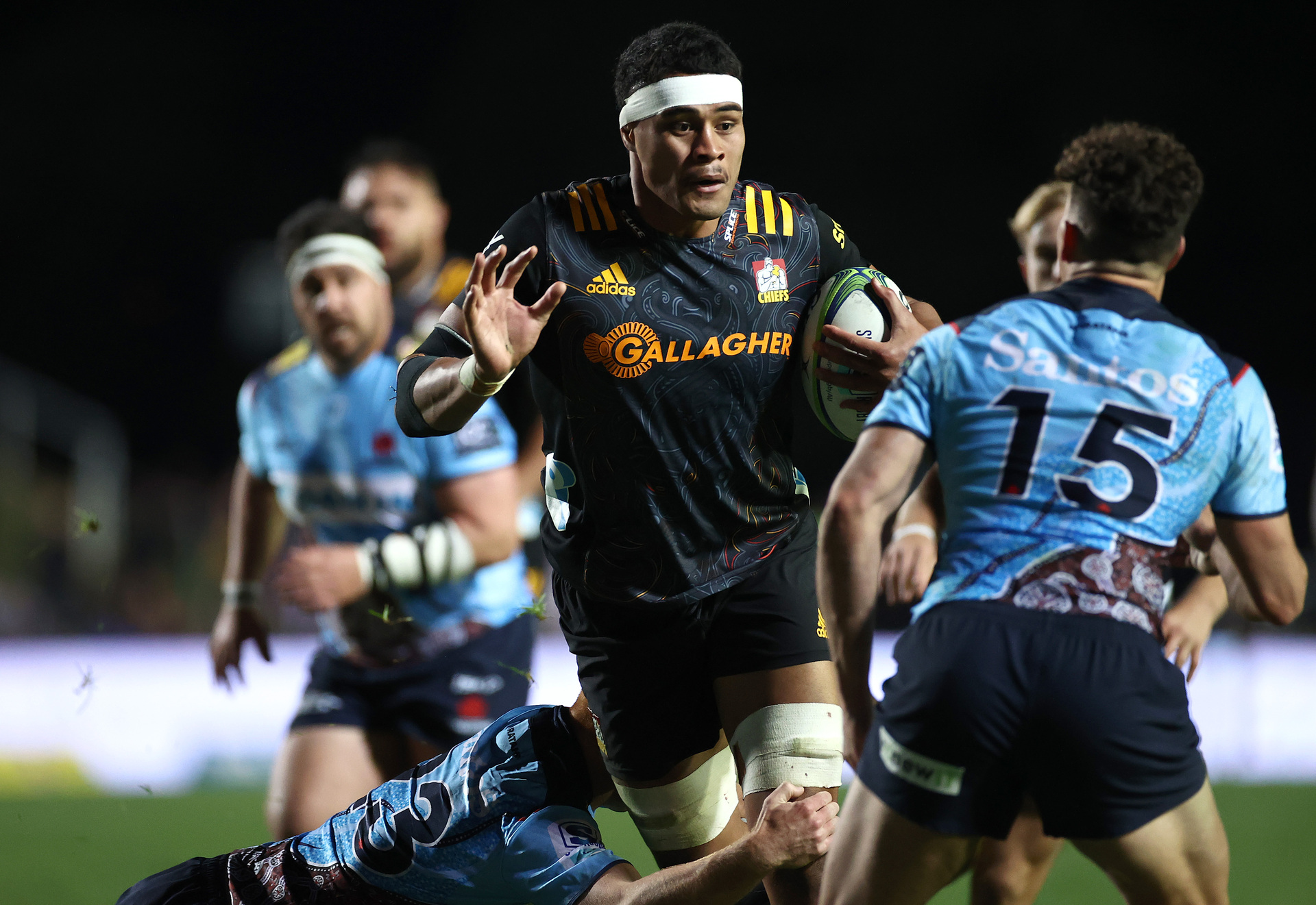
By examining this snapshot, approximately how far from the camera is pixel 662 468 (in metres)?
3.32

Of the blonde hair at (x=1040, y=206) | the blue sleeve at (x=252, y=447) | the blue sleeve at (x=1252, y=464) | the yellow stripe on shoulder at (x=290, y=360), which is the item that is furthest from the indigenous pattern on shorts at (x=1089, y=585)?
the yellow stripe on shoulder at (x=290, y=360)

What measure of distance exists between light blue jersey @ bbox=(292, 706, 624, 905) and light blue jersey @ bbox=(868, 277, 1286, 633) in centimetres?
106

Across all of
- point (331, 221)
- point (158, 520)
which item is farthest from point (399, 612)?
point (158, 520)

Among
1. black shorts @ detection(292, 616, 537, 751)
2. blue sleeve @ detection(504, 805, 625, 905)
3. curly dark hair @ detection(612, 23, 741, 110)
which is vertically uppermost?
curly dark hair @ detection(612, 23, 741, 110)

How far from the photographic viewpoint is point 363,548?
4719 millimetres

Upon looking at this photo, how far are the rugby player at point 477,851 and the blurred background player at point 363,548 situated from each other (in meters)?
1.16

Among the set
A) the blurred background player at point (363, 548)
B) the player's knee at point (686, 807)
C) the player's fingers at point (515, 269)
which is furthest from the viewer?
the blurred background player at point (363, 548)

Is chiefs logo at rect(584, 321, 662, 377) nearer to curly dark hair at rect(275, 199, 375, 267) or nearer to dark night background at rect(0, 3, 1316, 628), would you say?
curly dark hair at rect(275, 199, 375, 267)

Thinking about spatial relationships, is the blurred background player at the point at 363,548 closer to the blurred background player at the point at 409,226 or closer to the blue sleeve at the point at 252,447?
the blue sleeve at the point at 252,447

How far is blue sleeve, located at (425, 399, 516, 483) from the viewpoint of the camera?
4.86 metres

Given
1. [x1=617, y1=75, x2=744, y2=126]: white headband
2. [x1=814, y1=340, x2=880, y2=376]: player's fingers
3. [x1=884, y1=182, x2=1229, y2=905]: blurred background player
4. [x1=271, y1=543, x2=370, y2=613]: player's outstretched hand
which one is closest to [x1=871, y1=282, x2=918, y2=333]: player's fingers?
[x1=814, y1=340, x2=880, y2=376]: player's fingers

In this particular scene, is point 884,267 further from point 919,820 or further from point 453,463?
point 919,820

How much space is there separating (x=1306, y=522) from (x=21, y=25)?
1926 centimetres

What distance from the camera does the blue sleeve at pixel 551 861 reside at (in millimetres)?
2939
